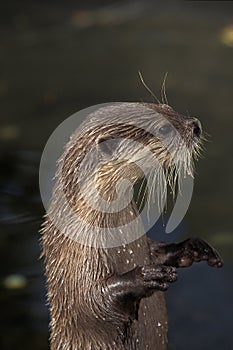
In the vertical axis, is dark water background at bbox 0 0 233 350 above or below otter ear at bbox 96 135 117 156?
below

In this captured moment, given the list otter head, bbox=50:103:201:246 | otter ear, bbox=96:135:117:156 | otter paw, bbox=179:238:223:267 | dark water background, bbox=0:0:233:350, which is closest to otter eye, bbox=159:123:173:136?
otter head, bbox=50:103:201:246

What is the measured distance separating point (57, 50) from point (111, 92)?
3.06 ft

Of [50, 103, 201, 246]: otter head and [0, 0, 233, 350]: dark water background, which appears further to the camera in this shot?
[0, 0, 233, 350]: dark water background

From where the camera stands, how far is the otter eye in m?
3.02

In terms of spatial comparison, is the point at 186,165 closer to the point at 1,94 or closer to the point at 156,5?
the point at 1,94

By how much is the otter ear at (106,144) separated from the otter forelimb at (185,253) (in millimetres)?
459

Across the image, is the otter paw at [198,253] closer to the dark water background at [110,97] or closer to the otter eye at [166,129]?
the otter eye at [166,129]

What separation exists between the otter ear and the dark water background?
1279 millimetres

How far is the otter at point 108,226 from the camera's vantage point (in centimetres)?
295

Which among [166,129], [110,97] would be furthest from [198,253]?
[110,97]

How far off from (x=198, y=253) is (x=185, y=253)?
6cm

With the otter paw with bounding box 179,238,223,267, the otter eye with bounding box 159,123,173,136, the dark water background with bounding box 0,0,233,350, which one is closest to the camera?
the otter eye with bounding box 159,123,173,136

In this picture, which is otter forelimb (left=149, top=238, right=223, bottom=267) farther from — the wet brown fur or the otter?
the wet brown fur

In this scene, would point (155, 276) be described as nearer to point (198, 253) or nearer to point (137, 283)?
point (137, 283)
